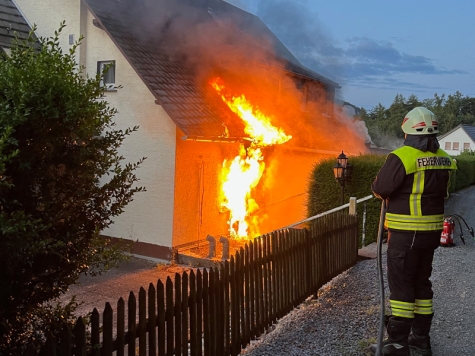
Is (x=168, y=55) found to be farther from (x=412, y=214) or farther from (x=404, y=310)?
(x=404, y=310)

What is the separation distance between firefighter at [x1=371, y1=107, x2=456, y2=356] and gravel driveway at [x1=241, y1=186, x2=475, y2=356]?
56cm

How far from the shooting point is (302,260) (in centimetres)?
605

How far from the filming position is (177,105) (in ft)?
32.4

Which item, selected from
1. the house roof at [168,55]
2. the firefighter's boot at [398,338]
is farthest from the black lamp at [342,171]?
the firefighter's boot at [398,338]

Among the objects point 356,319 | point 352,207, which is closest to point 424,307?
point 356,319

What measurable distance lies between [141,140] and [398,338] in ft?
25.0

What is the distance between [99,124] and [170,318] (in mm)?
1617

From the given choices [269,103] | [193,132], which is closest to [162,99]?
[193,132]

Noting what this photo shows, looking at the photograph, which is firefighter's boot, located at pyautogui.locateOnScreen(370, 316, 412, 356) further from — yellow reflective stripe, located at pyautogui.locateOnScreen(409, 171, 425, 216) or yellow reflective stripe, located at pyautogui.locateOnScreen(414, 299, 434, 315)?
yellow reflective stripe, located at pyautogui.locateOnScreen(409, 171, 425, 216)

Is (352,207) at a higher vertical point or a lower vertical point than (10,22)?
lower

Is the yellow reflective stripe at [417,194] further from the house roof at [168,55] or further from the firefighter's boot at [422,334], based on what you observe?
the house roof at [168,55]

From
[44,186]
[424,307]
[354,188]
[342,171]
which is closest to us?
[44,186]

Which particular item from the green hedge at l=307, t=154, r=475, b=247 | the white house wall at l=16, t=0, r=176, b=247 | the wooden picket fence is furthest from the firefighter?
the white house wall at l=16, t=0, r=176, b=247

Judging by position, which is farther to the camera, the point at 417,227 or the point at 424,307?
the point at 424,307
